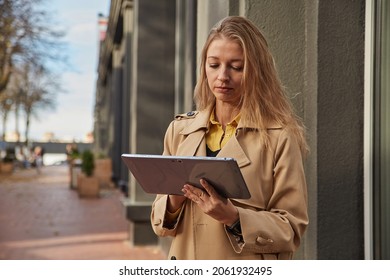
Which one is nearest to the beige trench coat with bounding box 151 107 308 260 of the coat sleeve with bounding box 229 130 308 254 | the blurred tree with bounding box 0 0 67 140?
the coat sleeve with bounding box 229 130 308 254

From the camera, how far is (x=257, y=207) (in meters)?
2.26

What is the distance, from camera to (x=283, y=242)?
2.23 meters

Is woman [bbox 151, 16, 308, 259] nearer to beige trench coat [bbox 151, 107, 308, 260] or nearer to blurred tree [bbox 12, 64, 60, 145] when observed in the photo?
Result: beige trench coat [bbox 151, 107, 308, 260]

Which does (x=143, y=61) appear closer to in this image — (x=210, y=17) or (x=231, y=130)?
(x=210, y=17)

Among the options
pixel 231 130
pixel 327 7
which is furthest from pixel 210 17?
pixel 231 130

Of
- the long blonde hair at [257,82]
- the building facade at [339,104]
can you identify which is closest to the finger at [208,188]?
the long blonde hair at [257,82]

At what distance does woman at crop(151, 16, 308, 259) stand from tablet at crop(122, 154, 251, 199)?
5cm

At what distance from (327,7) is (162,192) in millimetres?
2374

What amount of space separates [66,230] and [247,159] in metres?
9.71

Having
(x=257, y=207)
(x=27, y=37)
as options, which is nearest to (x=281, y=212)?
(x=257, y=207)

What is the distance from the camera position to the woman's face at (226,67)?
226 cm

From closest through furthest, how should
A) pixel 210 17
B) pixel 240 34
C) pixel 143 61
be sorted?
pixel 240 34
pixel 210 17
pixel 143 61

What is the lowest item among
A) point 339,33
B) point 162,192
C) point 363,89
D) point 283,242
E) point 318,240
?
point 318,240

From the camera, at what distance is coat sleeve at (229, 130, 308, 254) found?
219 cm
